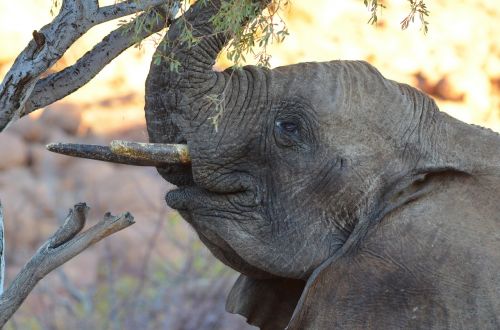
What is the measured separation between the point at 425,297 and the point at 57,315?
5.03 meters

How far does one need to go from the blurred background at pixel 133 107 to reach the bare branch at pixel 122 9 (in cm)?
482

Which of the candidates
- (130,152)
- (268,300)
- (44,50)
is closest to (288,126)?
(130,152)

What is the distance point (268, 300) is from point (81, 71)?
1020mm

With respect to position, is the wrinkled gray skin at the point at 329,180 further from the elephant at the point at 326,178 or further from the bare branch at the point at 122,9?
the bare branch at the point at 122,9

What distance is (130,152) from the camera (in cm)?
330

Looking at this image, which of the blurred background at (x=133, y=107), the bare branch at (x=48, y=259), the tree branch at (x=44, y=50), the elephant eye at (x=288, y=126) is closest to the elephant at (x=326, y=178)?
the elephant eye at (x=288, y=126)

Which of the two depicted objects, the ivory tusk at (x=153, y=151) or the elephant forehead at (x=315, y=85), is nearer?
the ivory tusk at (x=153, y=151)

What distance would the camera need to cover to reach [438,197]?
342 cm

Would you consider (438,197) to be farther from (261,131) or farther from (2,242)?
(2,242)

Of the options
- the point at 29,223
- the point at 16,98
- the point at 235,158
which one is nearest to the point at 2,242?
the point at 16,98

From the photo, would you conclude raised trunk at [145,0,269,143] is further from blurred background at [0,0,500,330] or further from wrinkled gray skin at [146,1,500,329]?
blurred background at [0,0,500,330]

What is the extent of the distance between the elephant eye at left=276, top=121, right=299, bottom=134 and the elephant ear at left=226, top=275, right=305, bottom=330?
543 millimetres

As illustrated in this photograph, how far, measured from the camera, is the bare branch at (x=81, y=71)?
3445mm

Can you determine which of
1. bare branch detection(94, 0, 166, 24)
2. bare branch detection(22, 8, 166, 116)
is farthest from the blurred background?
bare branch detection(94, 0, 166, 24)
